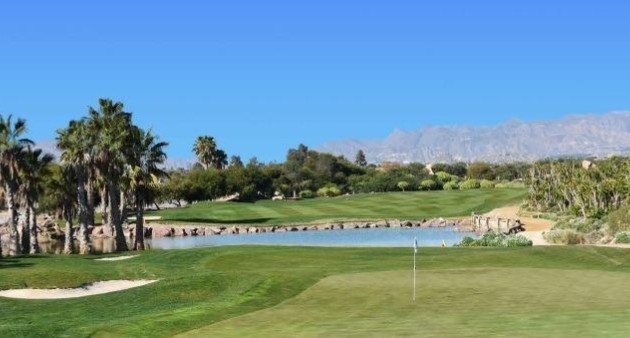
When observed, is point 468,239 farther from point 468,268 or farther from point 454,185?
point 454,185

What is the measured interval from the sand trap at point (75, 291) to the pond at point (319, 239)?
3098cm

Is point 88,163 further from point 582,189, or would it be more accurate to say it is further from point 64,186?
point 582,189

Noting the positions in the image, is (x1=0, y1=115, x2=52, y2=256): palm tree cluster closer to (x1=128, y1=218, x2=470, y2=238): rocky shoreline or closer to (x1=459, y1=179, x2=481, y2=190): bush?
(x1=128, y1=218, x2=470, y2=238): rocky shoreline

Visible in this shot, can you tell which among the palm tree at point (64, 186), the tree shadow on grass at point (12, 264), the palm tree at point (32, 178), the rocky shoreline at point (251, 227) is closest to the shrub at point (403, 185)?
the rocky shoreline at point (251, 227)

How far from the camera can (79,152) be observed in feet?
167

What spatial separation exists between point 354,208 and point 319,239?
3778 centimetres

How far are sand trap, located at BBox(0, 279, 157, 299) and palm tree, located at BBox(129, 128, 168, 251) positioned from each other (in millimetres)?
23222

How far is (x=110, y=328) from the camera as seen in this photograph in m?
19.7

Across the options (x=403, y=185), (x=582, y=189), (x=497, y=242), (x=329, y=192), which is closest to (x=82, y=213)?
(x=497, y=242)

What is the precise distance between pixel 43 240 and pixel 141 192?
977 inches

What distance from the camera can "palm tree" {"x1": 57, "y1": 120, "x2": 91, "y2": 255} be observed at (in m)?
50.7

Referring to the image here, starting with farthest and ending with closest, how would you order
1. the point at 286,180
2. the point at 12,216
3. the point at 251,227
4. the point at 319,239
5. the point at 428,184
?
the point at 286,180 → the point at 428,184 → the point at 251,227 → the point at 319,239 → the point at 12,216

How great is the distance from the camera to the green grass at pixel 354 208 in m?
98.8

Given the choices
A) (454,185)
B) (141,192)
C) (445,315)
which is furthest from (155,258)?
(454,185)
